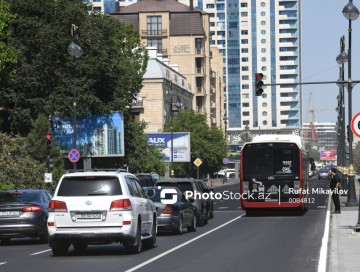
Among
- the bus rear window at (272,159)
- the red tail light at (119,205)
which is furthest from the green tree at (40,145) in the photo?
the red tail light at (119,205)

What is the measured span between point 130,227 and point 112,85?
55281 millimetres

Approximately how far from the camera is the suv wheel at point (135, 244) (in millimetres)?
22991

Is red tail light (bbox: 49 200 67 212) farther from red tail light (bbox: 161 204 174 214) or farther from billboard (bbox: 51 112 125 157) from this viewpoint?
billboard (bbox: 51 112 125 157)

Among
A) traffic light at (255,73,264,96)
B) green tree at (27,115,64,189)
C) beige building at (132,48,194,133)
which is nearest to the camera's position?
traffic light at (255,73,264,96)

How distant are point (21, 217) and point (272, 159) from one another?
1760 centimetres

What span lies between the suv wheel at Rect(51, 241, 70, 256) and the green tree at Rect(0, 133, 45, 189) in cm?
2876

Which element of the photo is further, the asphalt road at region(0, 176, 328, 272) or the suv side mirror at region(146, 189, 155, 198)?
the suv side mirror at region(146, 189, 155, 198)

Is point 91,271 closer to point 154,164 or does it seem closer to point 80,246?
point 80,246

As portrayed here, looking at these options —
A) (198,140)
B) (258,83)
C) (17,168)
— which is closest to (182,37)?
(198,140)

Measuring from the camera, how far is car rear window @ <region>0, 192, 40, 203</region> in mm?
28422

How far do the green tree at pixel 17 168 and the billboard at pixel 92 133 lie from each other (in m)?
13.9

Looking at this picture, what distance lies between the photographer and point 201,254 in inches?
901

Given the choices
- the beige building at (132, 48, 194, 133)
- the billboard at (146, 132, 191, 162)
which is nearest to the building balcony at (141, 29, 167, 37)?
the beige building at (132, 48, 194, 133)

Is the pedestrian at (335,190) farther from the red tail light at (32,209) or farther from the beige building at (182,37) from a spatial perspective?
the beige building at (182,37)
